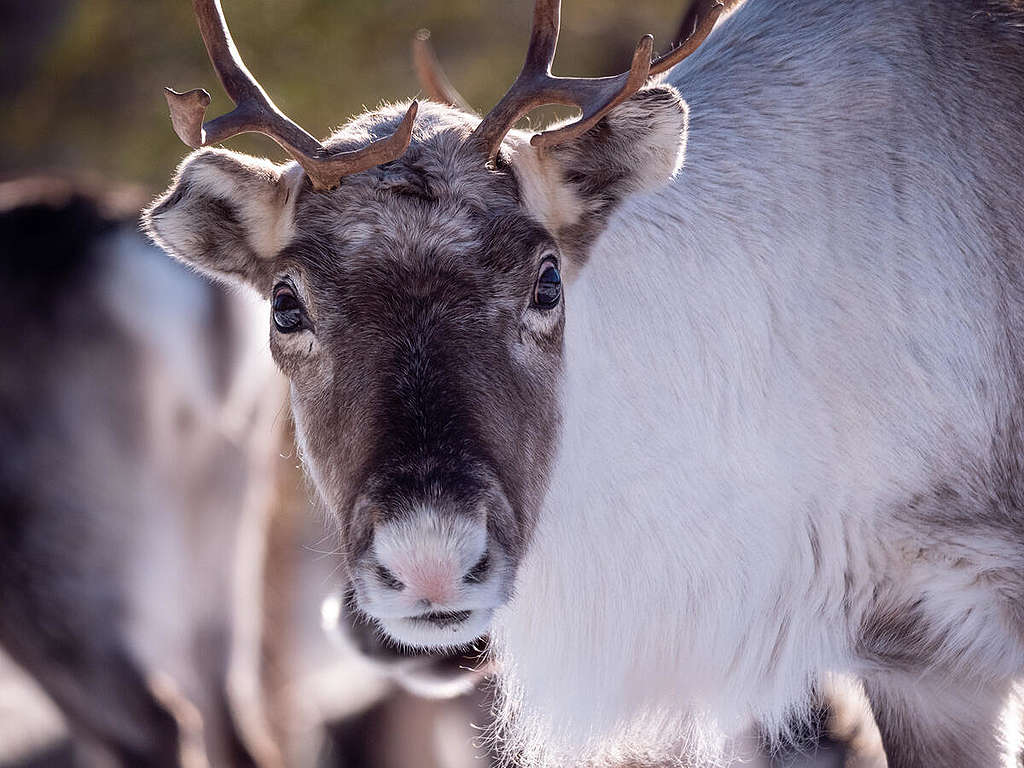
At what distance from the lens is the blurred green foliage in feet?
A: 42.8

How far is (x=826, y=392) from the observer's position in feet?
11.5

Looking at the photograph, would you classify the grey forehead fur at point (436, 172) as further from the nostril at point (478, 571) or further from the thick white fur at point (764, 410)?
the nostril at point (478, 571)

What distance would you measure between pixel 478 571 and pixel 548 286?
0.76 m

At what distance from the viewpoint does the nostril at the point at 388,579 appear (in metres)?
2.77

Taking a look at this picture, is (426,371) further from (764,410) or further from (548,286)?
(764,410)

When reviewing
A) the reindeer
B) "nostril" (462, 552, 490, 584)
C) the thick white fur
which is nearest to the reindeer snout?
"nostril" (462, 552, 490, 584)

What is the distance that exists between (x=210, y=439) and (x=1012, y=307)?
3.63 m

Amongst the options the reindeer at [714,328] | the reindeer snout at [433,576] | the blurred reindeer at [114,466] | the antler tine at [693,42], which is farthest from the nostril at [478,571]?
the blurred reindeer at [114,466]

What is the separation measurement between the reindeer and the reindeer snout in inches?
10.6

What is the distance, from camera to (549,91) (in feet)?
10.5

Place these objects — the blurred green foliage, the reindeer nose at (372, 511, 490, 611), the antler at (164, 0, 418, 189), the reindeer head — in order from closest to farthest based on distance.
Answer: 1. the reindeer nose at (372, 511, 490, 611)
2. the reindeer head
3. the antler at (164, 0, 418, 189)
4. the blurred green foliage

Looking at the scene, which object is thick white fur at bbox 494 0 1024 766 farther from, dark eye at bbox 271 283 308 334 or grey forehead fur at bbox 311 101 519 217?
dark eye at bbox 271 283 308 334

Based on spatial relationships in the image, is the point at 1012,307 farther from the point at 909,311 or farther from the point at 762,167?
the point at 762,167

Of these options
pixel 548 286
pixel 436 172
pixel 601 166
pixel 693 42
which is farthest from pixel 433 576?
pixel 693 42
